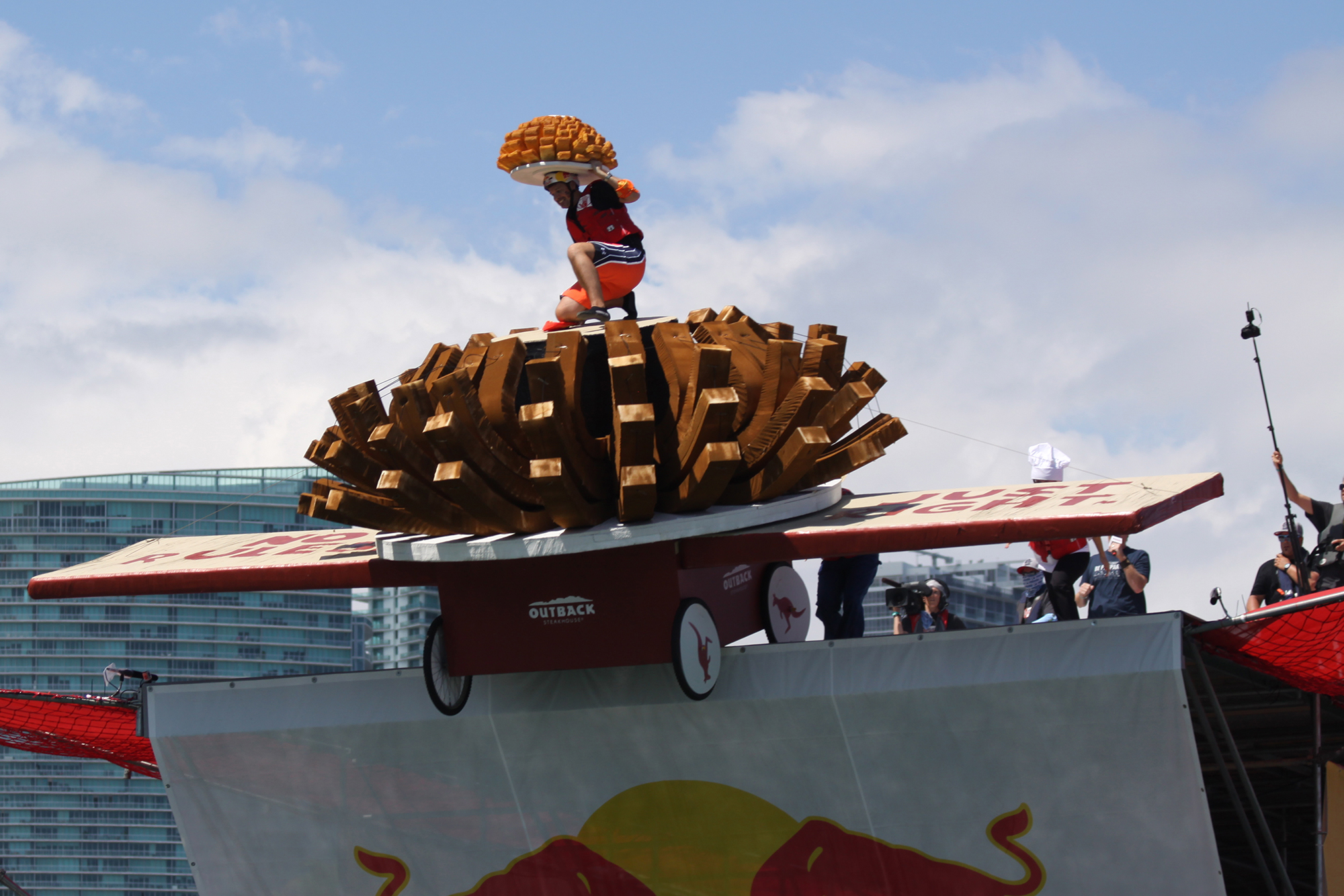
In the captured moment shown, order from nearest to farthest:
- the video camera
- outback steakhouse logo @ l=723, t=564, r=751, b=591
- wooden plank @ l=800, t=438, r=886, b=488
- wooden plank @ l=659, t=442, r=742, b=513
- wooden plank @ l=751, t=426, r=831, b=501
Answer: wooden plank @ l=659, t=442, r=742, b=513
wooden plank @ l=751, t=426, r=831, b=501
wooden plank @ l=800, t=438, r=886, b=488
outback steakhouse logo @ l=723, t=564, r=751, b=591
the video camera

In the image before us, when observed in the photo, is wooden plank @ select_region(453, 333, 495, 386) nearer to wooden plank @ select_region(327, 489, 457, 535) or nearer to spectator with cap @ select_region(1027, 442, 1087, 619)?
wooden plank @ select_region(327, 489, 457, 535)

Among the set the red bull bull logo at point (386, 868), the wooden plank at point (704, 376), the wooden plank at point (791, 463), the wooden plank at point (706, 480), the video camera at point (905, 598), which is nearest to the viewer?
the wooden plank at point (706, 480)

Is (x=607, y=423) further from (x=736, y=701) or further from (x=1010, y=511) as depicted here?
(x=1010, y=511)

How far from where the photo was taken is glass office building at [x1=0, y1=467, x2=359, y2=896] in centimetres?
12300

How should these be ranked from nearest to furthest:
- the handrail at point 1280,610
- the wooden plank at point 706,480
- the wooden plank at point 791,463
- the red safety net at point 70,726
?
the handrail at point 1280,610 < the wooden plank at point 706,480 < the wooden plank at point 791,463 < the red safety net at point 70,726

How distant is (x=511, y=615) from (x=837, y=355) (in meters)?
3.26

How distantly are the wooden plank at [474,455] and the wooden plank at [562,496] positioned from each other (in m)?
0.22

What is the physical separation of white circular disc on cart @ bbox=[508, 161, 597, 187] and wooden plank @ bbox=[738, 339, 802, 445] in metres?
2.98

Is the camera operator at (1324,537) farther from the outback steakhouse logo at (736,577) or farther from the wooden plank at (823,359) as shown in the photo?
the outback steakhouse logo at (736,577)

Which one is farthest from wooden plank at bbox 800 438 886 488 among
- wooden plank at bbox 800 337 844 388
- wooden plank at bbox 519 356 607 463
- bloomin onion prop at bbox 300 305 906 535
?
wooden plank at bbox 519 356 607 463

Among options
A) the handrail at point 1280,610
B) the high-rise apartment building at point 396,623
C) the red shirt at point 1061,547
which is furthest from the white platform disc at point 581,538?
the high-rise apartment building at point 396,623

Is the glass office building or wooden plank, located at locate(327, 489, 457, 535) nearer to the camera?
wooden plank, located at locate(327, 489, 457, 535)

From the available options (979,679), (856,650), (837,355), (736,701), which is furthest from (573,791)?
(837,355)

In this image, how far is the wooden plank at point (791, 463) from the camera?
32.9 ft
